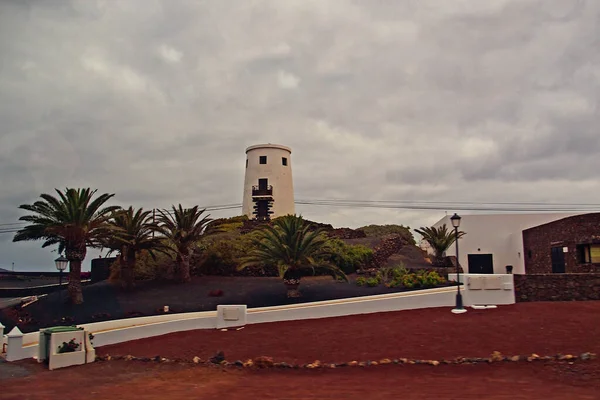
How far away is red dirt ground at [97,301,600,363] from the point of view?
13016 millimetres

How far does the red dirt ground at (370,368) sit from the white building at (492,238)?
18913 mm

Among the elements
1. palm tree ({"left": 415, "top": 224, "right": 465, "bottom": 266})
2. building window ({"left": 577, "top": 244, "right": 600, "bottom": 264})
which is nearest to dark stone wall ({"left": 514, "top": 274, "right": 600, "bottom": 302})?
building window ({"left": 577, "top": 244, "right": 600, "bottom": 264})

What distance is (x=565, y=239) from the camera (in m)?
28.2

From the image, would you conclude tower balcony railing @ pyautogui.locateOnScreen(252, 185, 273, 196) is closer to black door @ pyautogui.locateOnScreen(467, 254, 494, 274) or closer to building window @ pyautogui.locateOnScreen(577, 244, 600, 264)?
black door @ pyautogui.locateOnScreen(467, 254, 494, 274)

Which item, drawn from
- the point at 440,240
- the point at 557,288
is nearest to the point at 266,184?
the point at 440,240

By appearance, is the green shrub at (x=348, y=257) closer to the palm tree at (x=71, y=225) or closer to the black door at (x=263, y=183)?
the palm tree at (x=71, y=225)

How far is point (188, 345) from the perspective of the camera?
15828 millimetres

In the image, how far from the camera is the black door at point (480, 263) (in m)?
37.8

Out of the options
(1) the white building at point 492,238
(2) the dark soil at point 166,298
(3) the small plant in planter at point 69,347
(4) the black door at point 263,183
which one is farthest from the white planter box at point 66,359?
(4) the black door at point 263,183

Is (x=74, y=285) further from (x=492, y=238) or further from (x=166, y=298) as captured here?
(x=492, y=238)

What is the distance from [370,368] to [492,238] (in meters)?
29.1

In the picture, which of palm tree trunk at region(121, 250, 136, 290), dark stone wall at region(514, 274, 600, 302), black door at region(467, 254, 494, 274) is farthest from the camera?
black door at region(467, 254, 494, 274)

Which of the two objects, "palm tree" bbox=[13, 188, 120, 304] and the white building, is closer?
"palm tree" bbox=[13, 188, 120, 304]

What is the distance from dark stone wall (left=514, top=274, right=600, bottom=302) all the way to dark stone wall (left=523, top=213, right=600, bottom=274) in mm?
6441
